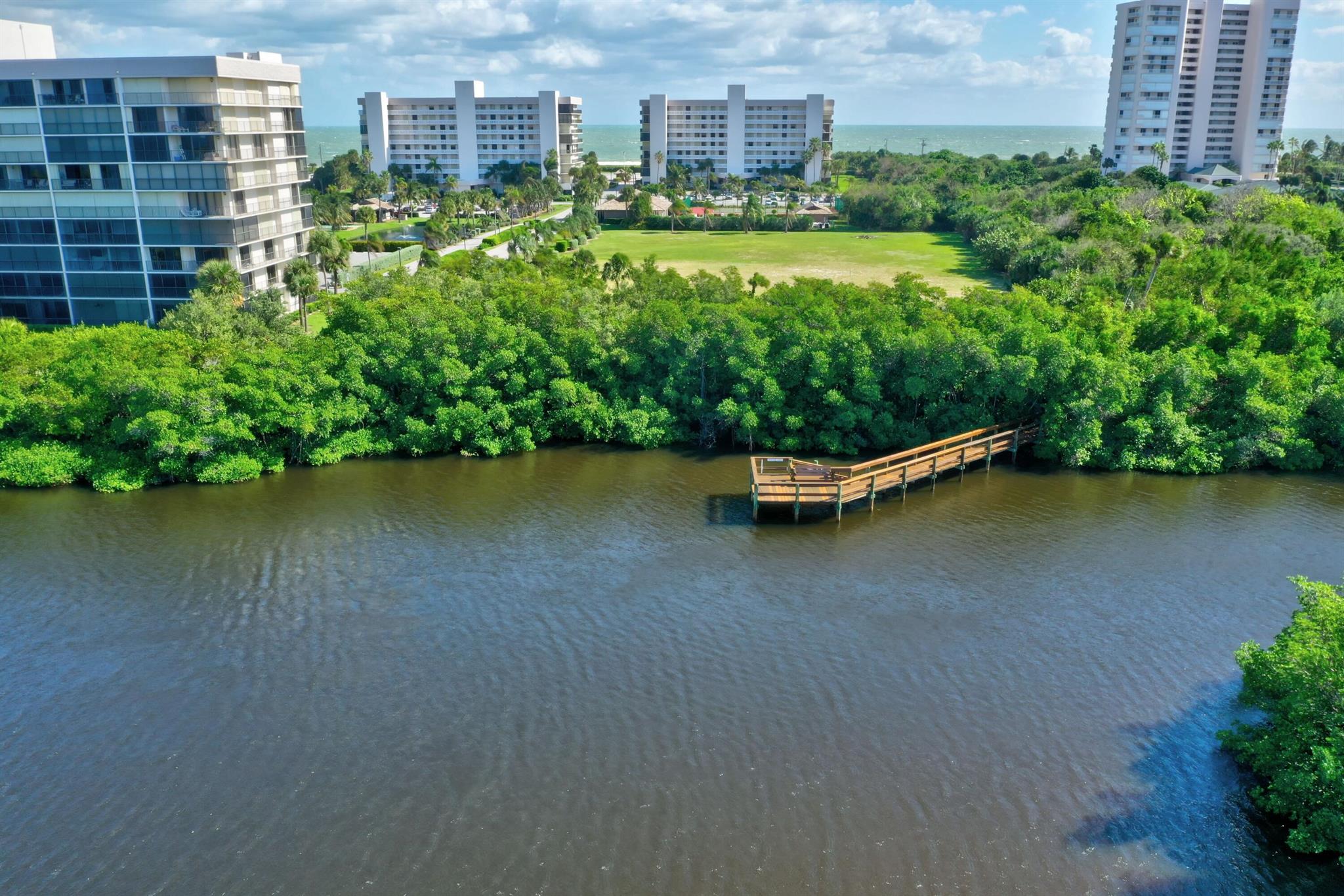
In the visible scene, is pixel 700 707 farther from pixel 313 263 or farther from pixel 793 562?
pixel 313 263

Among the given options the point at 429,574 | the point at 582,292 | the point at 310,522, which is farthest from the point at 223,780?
the point at 582,292

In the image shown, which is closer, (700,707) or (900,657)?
(700,707)

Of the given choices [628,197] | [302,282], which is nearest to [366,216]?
[628,197]

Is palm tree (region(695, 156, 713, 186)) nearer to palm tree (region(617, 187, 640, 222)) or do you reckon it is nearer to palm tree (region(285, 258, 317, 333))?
palm tree (region(617, 187, 640, 222))

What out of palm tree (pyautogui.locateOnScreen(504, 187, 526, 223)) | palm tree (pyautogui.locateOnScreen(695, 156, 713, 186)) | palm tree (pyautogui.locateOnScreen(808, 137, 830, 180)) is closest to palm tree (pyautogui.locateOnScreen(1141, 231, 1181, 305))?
palm tree (pyautogui.locateOnScreen(504, 187, 526, 223))

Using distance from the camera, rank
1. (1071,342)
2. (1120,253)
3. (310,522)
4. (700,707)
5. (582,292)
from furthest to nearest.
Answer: (1120,253), (582,292), (1071,342), (310,522), (700,707)

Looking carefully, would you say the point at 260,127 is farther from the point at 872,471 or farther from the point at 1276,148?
the point at 1276,148
